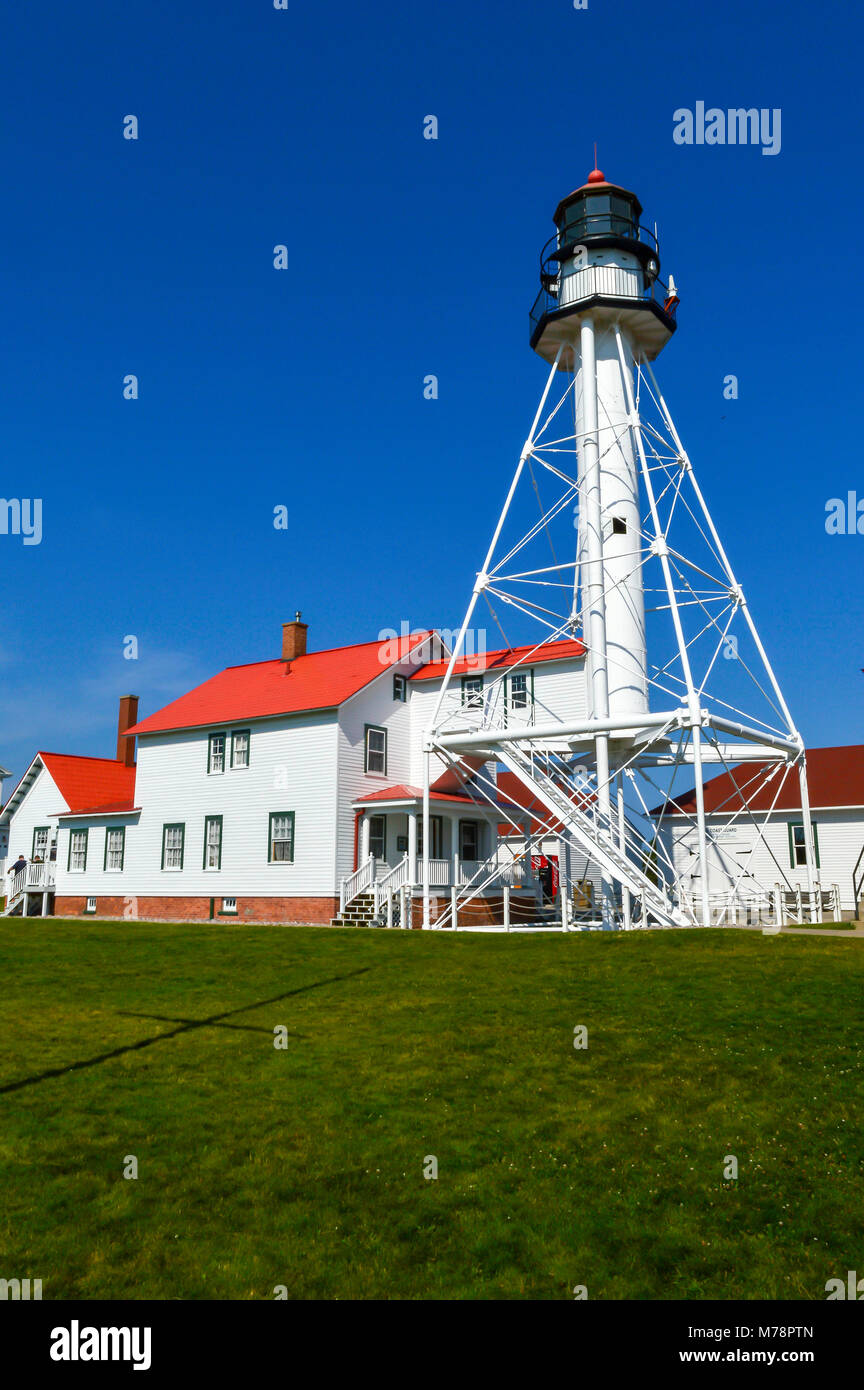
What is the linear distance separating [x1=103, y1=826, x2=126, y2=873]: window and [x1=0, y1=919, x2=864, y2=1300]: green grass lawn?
75.9ft

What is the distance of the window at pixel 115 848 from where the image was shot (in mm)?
37750

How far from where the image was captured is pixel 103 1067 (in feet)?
34.7

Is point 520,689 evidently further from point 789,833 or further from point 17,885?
point 17,885

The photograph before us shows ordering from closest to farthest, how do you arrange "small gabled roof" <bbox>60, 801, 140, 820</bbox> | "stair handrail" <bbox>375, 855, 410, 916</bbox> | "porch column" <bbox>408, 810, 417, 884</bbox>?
"porch column" <bbox>408, 810, 417, 884</bbox> → "stair handrail" <bbox>375, 855, 410, 916</bbox> → "small gabled roof" <bbox>60, 801, 140, 820</bbox>

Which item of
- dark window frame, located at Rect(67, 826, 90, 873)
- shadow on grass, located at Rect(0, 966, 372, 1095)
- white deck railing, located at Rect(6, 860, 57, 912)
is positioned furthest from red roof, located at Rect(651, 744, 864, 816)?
white deck railing, located at Rect(6, 860, 57, 912)

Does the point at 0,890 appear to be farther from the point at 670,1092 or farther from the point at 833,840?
the point at 670,1092

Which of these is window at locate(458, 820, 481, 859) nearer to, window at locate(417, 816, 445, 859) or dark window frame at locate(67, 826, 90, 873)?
window at locate(417, 816, 445, 859)

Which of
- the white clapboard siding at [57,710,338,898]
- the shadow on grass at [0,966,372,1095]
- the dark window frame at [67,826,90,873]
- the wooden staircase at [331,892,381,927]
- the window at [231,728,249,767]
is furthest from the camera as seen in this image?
the dark window frame at [67,826,90,873]

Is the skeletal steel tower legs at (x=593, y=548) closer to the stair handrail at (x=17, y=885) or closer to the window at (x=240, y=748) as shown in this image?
the window at (x=240, y=748)

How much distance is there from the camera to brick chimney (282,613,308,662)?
3894cm

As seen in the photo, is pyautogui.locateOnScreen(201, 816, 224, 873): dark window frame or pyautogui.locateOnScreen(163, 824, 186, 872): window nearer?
pyautogui.locateOnScreen(201, 816, 224, 873): dark window frame

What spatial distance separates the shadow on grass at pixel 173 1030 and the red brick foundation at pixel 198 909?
15.7 metres

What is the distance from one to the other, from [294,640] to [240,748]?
5.90 meters
